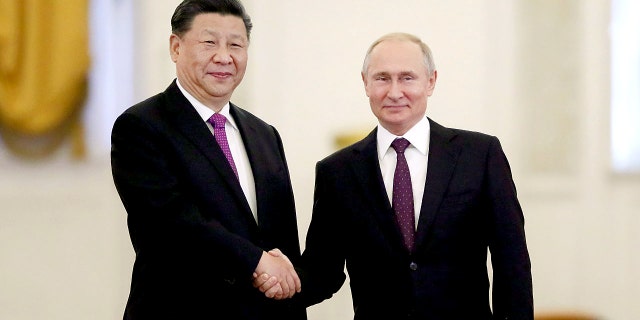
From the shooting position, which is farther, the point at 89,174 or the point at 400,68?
the point at 89,174

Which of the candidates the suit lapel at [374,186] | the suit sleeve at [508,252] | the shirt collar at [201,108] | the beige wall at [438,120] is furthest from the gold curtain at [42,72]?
the suit sleeve at [508,252]

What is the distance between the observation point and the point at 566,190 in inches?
216

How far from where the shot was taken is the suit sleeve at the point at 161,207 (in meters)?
2.43

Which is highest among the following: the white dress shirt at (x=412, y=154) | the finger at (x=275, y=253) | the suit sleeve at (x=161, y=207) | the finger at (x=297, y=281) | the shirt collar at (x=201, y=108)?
the shirt collar at (x=201, y=108)

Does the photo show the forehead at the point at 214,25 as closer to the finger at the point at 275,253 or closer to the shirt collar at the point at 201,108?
the shirt collar at the point at 201,108

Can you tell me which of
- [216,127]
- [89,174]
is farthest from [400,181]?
[89,174]

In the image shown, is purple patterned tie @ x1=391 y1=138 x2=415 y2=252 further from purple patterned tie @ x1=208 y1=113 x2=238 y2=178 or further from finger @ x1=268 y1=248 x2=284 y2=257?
purple patterned tie @ x1=208 y1=113 x2=238 y2=178

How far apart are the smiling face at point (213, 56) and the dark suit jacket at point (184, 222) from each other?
100mm

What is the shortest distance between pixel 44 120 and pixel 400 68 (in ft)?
9.18

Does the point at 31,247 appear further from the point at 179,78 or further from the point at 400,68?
the point at 400,68

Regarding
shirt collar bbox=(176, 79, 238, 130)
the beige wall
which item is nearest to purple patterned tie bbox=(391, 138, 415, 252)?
shirt collar bbox=(176, 79, 238, 130)

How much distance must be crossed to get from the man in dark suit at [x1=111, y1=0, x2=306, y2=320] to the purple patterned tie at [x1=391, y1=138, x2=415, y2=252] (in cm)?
34

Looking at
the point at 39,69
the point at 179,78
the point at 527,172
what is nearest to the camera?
the point at 179,78

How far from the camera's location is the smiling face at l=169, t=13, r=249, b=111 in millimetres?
2551
